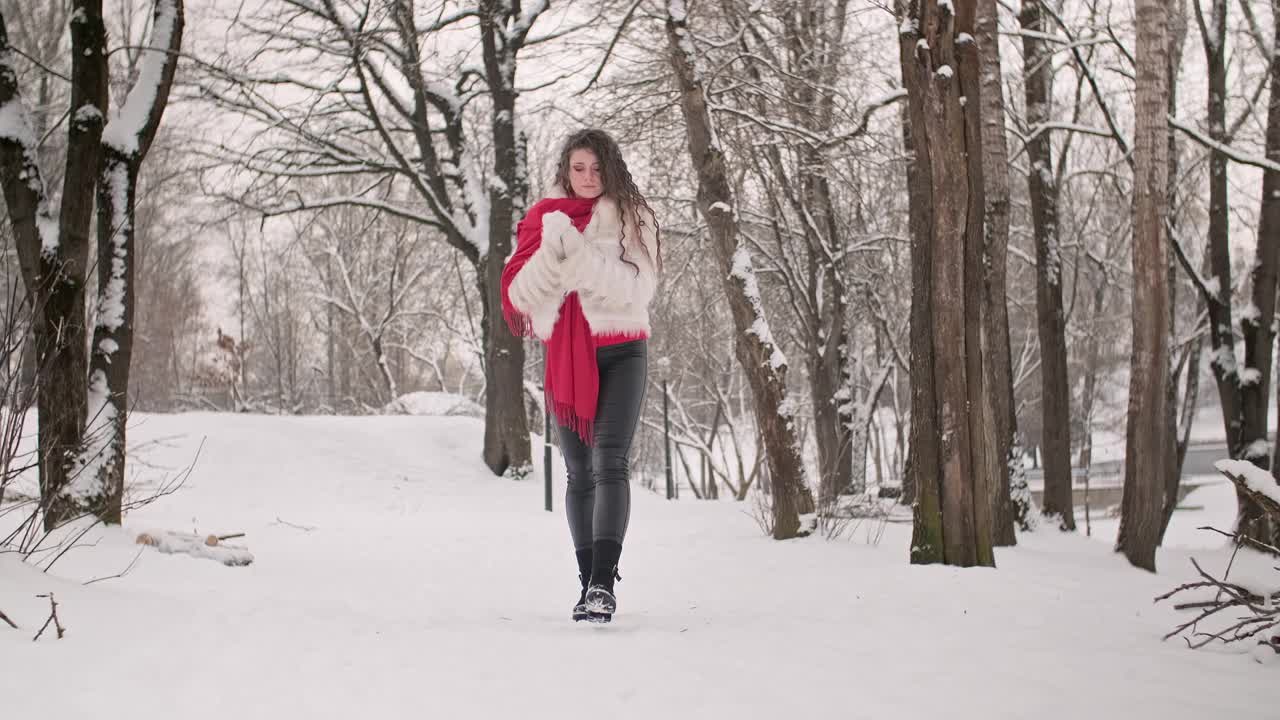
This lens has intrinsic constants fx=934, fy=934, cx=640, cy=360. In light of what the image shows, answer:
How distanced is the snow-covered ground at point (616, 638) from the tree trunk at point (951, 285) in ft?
1.06

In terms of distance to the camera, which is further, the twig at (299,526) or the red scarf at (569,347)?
the twig at (299,526)

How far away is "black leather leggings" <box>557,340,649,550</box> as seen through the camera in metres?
3.35

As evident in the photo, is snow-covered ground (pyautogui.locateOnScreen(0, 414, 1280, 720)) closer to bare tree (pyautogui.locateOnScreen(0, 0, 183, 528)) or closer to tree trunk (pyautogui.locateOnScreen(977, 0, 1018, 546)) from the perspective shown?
bare tree (pyautogui.locateOnScreen(0, 0, 183, 528))

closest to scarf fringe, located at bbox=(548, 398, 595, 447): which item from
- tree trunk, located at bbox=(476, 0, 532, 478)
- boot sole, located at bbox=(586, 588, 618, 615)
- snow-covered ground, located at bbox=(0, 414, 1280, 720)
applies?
boot sole, located at bbox=(586, 588, 618, 615)

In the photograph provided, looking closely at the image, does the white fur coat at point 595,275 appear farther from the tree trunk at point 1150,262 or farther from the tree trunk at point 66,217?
the tree trunk at point 1150,262

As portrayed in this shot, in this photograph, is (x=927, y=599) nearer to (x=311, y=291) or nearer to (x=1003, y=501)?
(x=1003, y=501)

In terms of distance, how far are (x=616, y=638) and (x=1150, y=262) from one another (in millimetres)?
4085

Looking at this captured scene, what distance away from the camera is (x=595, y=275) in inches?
132

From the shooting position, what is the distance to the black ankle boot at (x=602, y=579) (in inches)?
126

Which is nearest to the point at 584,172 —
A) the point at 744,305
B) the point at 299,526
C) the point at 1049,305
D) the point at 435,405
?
the point at 744,305

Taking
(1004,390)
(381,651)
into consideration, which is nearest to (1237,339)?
(1004,390)

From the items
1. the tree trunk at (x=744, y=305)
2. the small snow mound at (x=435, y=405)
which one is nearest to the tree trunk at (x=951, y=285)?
the tree trunk at (x=744, y=305)

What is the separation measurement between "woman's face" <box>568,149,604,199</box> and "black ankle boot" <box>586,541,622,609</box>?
130cm

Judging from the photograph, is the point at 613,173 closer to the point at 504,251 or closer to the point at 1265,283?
the point at 504,251
